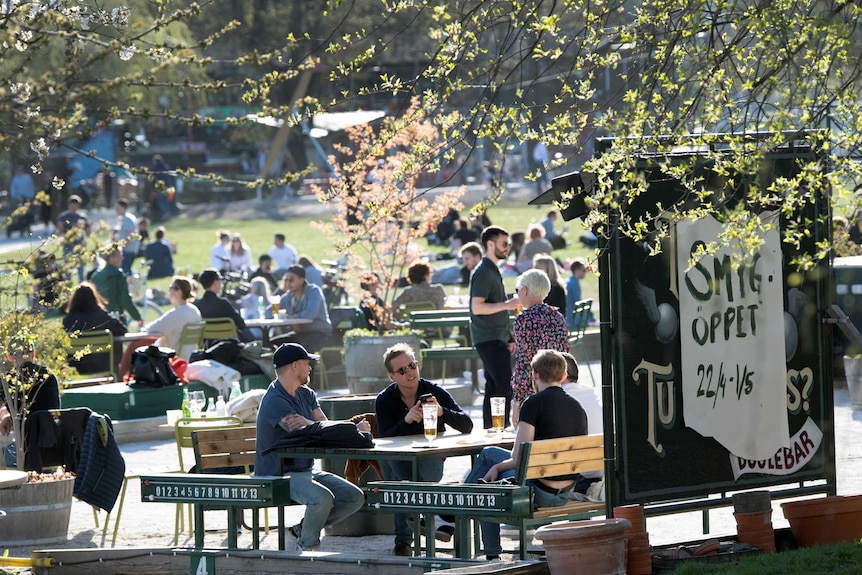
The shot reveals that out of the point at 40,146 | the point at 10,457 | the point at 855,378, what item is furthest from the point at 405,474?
the point at 855,378

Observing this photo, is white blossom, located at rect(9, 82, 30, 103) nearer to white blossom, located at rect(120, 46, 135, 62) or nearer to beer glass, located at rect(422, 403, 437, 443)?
white blossom, located at rect(120, 46, 135, 62)

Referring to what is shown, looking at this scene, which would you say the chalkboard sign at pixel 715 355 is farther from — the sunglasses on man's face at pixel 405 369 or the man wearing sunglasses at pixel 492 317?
the man wearing sunglasses at pixel 492 317

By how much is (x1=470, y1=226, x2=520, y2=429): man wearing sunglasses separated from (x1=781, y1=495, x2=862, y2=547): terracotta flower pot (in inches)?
187

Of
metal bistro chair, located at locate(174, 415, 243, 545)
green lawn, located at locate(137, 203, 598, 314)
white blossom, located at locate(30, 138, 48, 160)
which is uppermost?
green lawn, located at locate(137, 203, 598, 314)

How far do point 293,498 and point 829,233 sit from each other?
3.42 metres

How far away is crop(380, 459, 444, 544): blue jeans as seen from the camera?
9414mm

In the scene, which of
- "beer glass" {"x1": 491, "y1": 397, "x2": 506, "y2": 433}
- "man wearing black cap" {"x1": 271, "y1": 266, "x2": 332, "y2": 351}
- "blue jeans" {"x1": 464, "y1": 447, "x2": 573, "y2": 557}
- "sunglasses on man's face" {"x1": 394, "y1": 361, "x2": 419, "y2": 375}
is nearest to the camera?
"blue jeans" {"x1": 464, "y1": 447, "x2": 573, "y2": 557}

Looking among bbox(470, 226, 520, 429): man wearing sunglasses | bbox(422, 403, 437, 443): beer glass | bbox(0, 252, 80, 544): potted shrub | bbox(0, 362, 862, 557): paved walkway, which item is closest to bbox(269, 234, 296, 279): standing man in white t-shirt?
bbox(0, 362, 862, 557): paved walkway

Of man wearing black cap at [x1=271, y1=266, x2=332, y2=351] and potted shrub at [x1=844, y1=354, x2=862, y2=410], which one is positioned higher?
man wearing black cap at [x1=271, y1=266, x2=332, y2=351]

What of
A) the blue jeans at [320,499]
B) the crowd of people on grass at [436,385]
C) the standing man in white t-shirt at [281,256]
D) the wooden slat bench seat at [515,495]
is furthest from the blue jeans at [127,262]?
the wooden slat bench seat at [515,495]

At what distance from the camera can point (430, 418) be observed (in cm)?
945

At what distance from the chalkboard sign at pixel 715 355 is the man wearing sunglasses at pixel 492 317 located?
4197 millimetres

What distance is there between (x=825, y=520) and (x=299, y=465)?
9.82ft

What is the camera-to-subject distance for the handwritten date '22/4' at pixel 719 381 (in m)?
8.66
